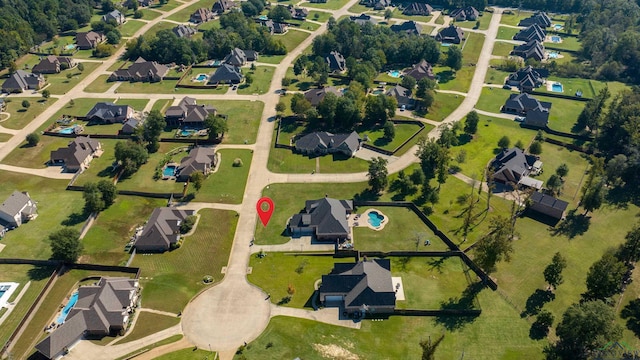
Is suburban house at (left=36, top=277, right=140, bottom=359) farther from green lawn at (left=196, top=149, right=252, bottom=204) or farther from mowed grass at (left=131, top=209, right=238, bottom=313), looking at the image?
green lawn at (left=196, top=149, right=252, bottom=204)

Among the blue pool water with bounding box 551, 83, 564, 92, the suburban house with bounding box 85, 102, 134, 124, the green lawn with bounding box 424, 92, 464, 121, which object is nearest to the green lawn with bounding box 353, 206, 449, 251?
the green lawn with bounding box 424, 92, 464, 121

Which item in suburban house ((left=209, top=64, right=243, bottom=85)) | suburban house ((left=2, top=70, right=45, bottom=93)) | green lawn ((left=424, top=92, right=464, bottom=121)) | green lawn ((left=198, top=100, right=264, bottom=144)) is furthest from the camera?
suburban house ((left=209, top=64, right=243, bottom=85))

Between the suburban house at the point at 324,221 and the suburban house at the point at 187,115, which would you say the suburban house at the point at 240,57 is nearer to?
the suburban house at the point at 187,115

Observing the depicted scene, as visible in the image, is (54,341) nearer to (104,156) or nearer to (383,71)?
(104,156)

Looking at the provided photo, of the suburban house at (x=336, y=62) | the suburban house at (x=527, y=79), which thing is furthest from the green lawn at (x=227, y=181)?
the suburban house at (x=527, y=79)

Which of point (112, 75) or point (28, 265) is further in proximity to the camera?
point (112, 75)

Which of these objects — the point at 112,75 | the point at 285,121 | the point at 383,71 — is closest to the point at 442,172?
the point at 285,121
